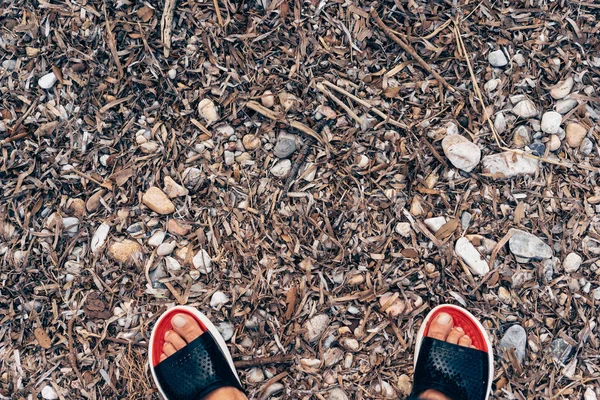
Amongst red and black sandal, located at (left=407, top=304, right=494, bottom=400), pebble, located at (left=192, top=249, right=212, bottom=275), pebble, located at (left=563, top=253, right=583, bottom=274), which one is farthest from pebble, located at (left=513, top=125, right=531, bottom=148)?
pebble, located at (left=192, top=249, right=212, bottom=275)

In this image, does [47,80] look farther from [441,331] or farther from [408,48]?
[441,331]

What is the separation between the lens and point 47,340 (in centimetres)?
192

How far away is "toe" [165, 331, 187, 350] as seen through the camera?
6.48 feet

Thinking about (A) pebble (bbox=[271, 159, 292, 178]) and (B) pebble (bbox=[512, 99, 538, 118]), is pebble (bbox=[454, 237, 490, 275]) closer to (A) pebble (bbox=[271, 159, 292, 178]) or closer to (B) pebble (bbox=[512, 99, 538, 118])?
(B) pebble (bbox=[512, 99, 538, 118])

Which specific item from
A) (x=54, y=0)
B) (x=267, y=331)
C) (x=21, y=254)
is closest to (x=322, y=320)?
(x=267, y=331)

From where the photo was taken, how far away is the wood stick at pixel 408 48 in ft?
6.55

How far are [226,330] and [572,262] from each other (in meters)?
1.50

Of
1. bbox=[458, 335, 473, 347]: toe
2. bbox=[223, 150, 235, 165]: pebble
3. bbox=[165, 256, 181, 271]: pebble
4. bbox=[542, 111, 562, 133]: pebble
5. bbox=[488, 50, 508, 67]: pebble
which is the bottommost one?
bbox=[458, 335, 473, 347]: toe

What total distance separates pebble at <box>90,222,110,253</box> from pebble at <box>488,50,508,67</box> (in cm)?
180

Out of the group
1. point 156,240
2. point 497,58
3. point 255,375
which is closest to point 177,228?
point 156,240

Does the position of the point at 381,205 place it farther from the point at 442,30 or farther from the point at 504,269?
the point at 442,30

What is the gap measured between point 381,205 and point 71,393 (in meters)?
1.52

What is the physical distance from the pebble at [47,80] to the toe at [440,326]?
192 cm

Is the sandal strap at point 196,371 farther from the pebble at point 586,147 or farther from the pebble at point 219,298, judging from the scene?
the pebble at point 586,147
